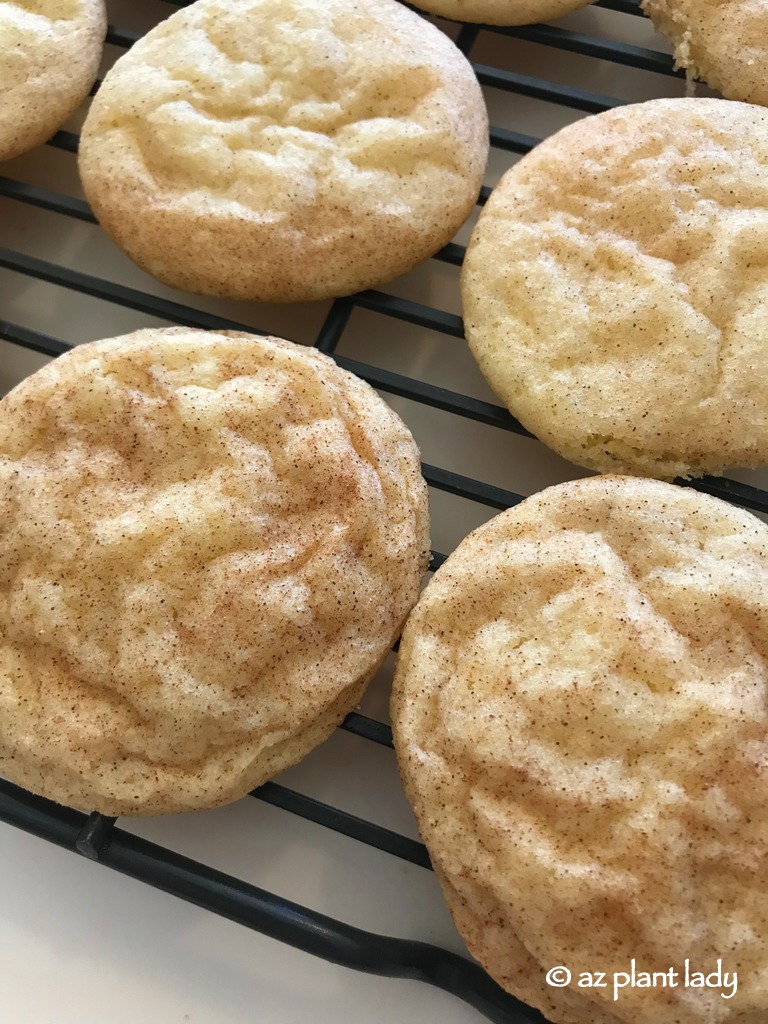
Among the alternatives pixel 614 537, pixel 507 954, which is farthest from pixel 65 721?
pixel 614 537

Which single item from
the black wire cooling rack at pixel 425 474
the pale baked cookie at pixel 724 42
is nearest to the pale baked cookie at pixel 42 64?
the black wire cooling rack at pixel 425 474

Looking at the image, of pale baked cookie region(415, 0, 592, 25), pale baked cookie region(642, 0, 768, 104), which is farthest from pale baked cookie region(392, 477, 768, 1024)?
pale baked cookie region(415, 0, 592, 25)

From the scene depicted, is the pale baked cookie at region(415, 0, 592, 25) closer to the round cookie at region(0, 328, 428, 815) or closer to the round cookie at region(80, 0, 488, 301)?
the round cookie at region(80, 0, 488, 301)

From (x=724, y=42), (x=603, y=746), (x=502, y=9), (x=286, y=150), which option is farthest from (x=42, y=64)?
(x=603, y=746)

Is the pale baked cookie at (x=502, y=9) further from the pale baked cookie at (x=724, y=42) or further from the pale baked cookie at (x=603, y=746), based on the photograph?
the pale baked cookie at (x=603, y=746)

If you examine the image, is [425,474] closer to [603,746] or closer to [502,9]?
[603,746]
